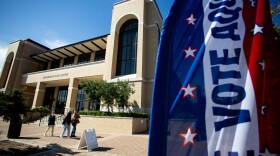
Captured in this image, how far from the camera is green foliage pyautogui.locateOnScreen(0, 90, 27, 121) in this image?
840 centimetres

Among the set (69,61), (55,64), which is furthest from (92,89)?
(55,64)

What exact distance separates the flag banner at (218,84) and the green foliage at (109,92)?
50.6 feet

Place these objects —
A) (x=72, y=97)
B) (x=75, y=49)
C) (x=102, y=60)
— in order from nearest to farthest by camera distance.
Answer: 1. (x=102, y=60)
2. (x=72, y=97)
3. (x=75, y=49)

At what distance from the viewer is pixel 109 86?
56.6 ft

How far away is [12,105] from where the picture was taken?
870 centimetres

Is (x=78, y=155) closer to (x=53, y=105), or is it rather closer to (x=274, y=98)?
(x=274, y=98)

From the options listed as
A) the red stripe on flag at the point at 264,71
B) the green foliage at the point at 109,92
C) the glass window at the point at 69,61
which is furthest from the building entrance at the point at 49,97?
the red stripe on flag at the point at 264,71

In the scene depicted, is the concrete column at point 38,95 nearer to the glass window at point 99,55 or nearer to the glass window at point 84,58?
the glass window at point 84,58

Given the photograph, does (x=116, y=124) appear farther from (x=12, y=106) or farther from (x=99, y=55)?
(x=99, y=55)

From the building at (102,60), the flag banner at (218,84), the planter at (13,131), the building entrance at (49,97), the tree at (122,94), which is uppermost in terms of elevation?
the building at (102,60)

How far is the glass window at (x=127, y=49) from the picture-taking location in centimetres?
2178

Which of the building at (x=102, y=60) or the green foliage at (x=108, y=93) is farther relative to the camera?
the building at (x=102, y=60)

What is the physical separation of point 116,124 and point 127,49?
11.1 m

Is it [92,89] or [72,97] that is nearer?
[92,89]
